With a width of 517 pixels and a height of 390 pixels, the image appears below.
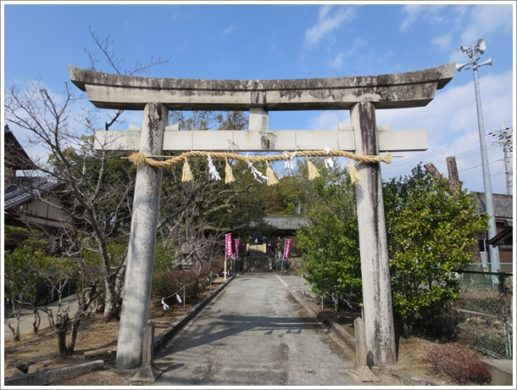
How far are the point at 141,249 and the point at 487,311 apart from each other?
7.21m

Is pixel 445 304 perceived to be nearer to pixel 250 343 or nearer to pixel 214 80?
pixel 250 343

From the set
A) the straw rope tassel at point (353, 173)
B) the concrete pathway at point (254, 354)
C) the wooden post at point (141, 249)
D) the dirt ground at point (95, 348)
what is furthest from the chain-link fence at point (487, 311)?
the wooden post at point (141, 249)

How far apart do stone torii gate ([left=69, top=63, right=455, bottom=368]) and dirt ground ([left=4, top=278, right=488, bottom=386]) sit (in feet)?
2.63

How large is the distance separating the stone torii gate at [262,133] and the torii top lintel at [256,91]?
0.02 metres

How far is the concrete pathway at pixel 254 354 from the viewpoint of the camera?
621 cm

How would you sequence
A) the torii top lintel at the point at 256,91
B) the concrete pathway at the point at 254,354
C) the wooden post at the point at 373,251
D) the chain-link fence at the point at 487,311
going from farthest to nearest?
the torii top lintel at the point at 256,91 → the chain-link fence at the point at 487,311 → the wooden post at the point at 373,251 → the concrete pathway at the point at 254,354

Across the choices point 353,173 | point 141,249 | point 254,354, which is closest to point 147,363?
point 141,249

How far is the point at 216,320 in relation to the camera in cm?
1175

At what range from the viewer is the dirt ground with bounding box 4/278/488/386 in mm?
5961

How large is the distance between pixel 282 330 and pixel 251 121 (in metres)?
5.74

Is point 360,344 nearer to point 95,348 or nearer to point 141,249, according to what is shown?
point 141,249

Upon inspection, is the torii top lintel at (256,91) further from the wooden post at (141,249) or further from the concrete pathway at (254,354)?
the concrete pathway at (254,354)

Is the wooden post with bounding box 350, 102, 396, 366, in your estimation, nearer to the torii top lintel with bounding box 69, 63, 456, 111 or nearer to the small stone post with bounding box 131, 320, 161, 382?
the torii top lintel with bounding box 69, 63, 456, 111

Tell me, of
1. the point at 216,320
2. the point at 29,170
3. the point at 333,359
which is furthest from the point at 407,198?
the point at 29,170
